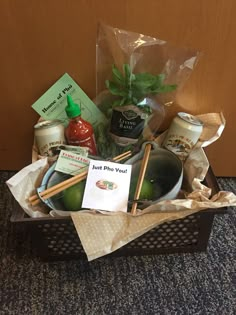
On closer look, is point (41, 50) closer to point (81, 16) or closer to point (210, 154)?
point (81, 16)

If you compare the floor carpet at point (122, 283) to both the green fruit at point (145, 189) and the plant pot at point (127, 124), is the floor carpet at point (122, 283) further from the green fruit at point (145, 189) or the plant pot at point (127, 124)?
the plant pot at point (127, 124)

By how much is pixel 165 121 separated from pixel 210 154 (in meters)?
0.15

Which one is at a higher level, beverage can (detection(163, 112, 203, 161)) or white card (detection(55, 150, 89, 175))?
beverage can (detection(163, 112, 203, 161))

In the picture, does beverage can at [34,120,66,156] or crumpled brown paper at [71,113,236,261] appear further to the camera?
beverage can at [34,120,66,156]

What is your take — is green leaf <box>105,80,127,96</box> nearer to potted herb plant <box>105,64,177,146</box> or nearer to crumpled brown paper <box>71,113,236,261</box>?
potted herb plant <box>105,64,177,146</box>

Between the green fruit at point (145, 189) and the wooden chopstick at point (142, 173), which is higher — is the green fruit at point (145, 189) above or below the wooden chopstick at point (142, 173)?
below

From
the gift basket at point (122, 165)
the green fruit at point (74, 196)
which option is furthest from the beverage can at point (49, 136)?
the green fruit at point (74, 196)

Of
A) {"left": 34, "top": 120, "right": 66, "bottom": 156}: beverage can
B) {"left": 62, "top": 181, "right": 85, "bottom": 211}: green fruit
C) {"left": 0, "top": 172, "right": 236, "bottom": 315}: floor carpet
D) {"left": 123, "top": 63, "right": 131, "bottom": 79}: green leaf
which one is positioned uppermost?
{"left": 123, "top": 63, "right": 131, "bottom": 79}: green leaf

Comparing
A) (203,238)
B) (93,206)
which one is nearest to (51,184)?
(93,206)

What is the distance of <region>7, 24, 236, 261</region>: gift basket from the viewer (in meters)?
0.66

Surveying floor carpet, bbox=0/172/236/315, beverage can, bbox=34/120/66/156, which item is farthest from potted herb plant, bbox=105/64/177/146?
floor carpet, bbox=0/172/236/315

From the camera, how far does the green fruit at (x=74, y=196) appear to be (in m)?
0.70

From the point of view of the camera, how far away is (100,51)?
750 millimetres

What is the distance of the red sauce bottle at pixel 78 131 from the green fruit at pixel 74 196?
0.33ft
